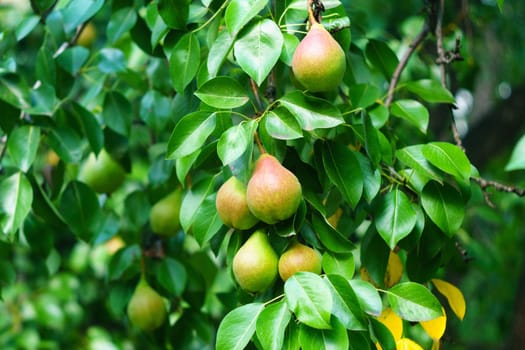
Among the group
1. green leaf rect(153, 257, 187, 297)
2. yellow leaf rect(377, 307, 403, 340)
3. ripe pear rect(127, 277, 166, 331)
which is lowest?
ripe pear rect(127, 277, 166, 331)

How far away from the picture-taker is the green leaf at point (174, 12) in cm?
92

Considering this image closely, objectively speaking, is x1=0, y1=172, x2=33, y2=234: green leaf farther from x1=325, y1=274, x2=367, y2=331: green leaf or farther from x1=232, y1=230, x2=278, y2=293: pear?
x1=325, y1=274, x2=367, y2=331: green leaf

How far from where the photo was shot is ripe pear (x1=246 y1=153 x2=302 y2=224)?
72cm

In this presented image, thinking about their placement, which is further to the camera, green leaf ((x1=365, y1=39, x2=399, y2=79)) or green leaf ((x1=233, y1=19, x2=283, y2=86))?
green leaf ((x1=365, y1=39, x2=399, y2=79))

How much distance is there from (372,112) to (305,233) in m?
0.28

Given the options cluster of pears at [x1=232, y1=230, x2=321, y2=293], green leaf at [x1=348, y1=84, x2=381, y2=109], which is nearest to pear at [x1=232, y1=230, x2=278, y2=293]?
cluster of pears at [x1=232, y1=230, x2=321, y2=293]

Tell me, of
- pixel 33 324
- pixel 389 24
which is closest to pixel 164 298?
pixel 33 324

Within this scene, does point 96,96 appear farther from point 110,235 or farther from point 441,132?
point 441,132

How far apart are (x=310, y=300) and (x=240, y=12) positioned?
0.33 meters

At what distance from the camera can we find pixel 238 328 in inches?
28.4

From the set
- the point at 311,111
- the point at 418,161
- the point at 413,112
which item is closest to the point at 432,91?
the point at 413,112

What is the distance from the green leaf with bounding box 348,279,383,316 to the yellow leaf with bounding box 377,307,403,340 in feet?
0.22

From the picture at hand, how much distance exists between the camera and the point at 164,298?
1.32m

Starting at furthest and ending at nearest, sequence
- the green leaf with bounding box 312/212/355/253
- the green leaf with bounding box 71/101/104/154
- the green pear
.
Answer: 1. the green pear
2. the green leaf with bounding box 71/101/104/154
3. the green leaf with bounding box 312/212/355/253
